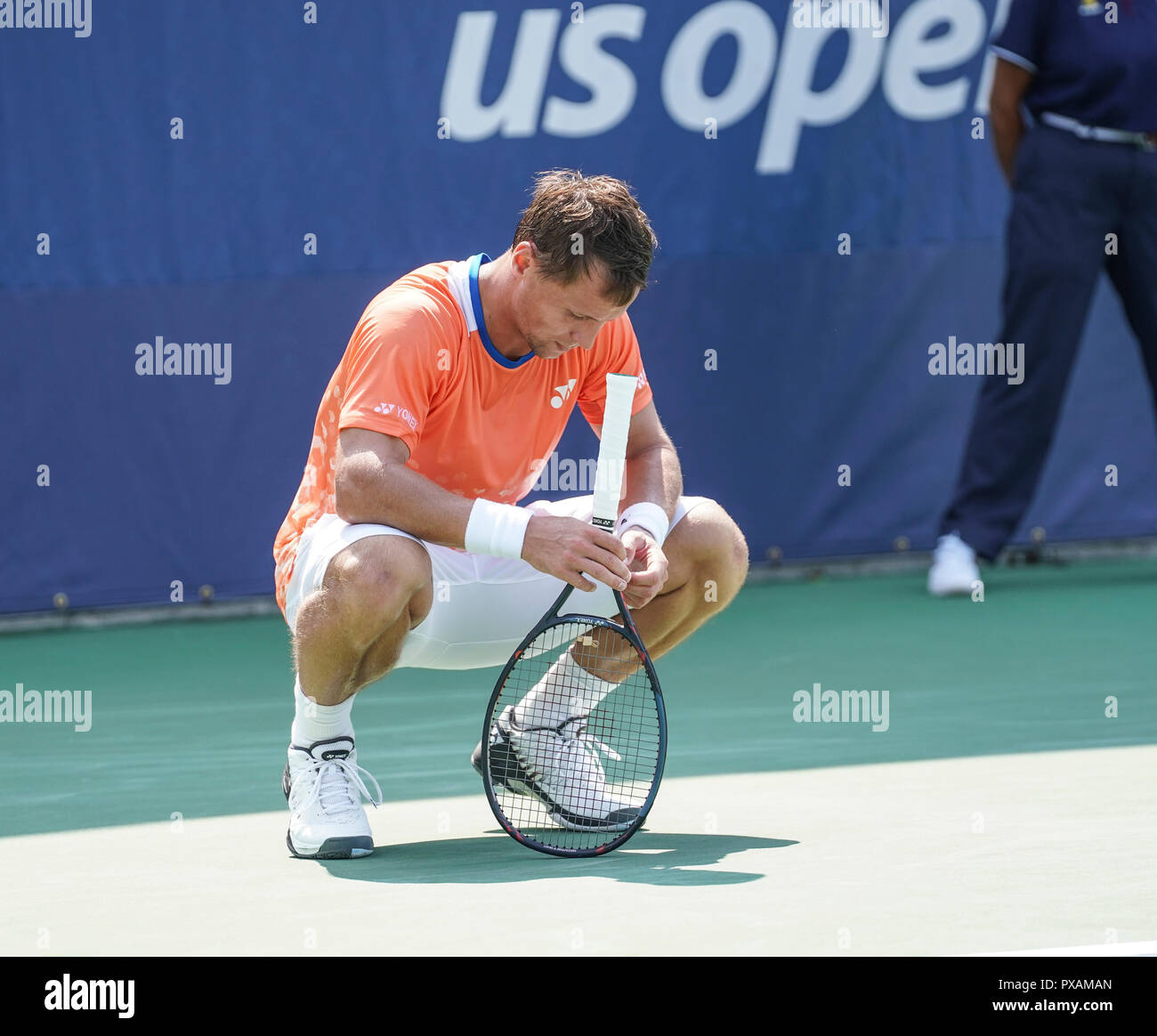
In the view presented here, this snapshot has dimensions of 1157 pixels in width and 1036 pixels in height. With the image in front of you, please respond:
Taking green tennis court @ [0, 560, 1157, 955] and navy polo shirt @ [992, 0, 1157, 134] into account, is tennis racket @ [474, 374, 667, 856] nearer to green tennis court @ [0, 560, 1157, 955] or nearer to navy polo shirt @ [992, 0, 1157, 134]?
green tennis court @ [0, 560, 1157, 955]

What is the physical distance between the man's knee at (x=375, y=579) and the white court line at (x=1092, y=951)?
113 cm

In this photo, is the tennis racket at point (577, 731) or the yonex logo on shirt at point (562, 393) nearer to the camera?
the tennis racket at point (577, 731)

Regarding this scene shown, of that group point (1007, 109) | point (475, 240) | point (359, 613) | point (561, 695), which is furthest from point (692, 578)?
point (1007, 109)

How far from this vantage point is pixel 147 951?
240cm

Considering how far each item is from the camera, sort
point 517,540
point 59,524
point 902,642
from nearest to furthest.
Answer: point 517,540 → point 902,642 → point 59,524

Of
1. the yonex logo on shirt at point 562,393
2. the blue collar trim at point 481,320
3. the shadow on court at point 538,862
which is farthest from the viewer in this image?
the yonex logo on shirt at point 562,393

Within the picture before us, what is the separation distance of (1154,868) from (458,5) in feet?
13.7

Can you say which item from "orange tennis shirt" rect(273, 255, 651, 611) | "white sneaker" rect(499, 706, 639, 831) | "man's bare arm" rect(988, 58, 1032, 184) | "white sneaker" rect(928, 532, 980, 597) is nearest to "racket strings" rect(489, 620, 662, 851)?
"white sneaker" rect(499, 706, 639, 831)

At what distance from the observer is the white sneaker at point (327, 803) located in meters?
3.04

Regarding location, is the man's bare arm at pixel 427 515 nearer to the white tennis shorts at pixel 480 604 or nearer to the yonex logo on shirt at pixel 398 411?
the yonex logo on shirt at pixel 398 411

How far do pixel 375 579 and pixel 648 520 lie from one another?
51 cm

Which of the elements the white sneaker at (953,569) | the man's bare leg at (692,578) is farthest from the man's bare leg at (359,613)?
the white sneaker at (953,569)
